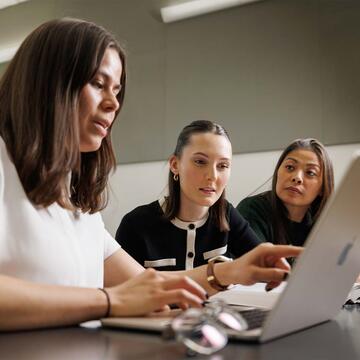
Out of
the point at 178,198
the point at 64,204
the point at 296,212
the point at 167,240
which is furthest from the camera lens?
the point at 296,212

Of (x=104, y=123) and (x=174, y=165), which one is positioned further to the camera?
(x=174, y=165)

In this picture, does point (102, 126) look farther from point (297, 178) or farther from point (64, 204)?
point (297, 178)

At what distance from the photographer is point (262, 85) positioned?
261 cm

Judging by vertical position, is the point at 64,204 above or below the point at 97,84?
below

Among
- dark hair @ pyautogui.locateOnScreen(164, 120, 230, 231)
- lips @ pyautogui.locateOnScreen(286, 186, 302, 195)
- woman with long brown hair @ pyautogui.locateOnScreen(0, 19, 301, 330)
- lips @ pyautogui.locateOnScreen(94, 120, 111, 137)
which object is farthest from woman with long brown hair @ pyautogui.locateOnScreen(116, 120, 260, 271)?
lips @ pyautogui.locateOnScreen(94, 120, 111, 137)

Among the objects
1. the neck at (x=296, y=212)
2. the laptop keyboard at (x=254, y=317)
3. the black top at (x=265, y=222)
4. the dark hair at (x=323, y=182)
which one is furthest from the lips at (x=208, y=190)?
the laptop keyboard at (x=254, y=317)

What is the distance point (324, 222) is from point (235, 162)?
2.11 meters

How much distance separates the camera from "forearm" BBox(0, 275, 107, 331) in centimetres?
64

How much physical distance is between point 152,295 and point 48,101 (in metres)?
0.41

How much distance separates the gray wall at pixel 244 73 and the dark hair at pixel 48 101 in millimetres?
1633

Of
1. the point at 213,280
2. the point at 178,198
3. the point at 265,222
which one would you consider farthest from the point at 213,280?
the point at 265,222

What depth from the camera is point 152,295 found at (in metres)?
0.68

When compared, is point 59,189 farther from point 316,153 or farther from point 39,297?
point 316,153

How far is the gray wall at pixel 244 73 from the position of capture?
95.8 inches
